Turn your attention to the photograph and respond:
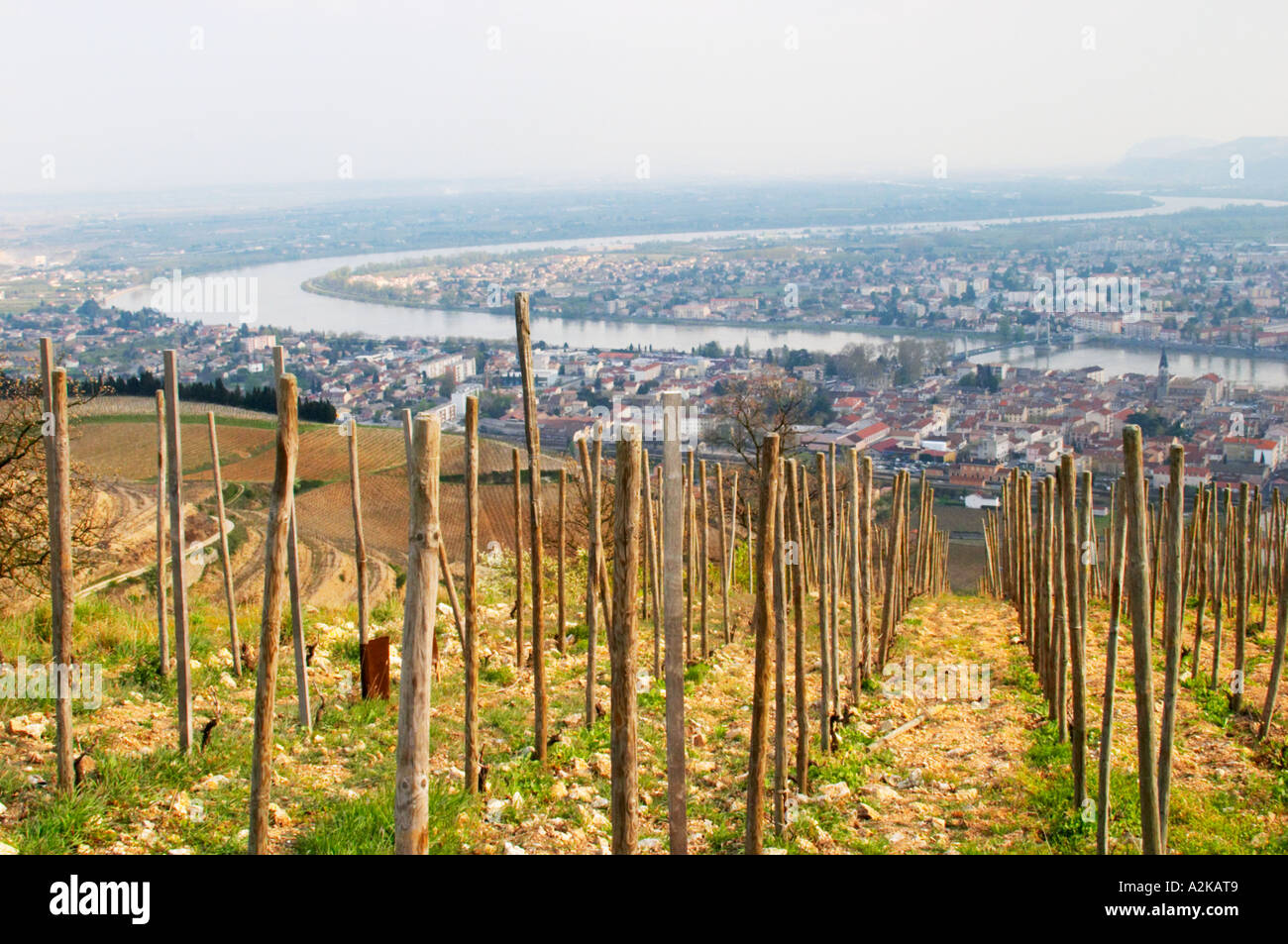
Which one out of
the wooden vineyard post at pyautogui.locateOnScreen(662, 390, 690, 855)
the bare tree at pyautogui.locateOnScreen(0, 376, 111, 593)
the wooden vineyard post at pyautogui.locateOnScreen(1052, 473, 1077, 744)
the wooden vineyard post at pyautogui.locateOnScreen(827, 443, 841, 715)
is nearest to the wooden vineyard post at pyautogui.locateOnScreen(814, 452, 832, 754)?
the wooden vineyard post at pyautogui.locateOnScreen(827, 443, 841, 715)

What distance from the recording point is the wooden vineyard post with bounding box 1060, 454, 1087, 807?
4.36 meters

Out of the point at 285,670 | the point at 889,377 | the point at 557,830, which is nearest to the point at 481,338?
the point at 889,377

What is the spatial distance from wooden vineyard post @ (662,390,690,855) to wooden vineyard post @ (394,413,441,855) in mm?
727

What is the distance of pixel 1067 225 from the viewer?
7381cm

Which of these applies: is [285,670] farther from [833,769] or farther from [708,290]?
[708,290]

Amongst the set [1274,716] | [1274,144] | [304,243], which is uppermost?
[1274,144]

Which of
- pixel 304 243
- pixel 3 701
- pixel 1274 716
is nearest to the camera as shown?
pixel 3 701

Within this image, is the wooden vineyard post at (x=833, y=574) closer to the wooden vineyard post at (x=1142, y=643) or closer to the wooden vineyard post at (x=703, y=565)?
the wooden vineyard post at (x=703, y=565)

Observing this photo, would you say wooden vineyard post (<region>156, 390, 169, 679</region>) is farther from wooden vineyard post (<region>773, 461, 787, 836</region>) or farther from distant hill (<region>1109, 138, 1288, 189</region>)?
distant hill (<region>1109, 138, 1288, 189</region>)

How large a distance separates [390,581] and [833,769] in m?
10.9

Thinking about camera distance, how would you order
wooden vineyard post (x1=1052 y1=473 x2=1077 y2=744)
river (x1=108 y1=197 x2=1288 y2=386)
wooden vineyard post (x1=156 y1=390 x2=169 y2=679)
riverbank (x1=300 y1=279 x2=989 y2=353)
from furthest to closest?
riverbank (x1=300 y1=279 x2=989 y2=353) → river (x1=108 y1=197 x2=1288 y2=386) → wooden vineyard post (x1=156 y1=390 x2=169 y2=679) → wooden vineyard post (x1=1052 y1=473 x2=1077 y2=744)

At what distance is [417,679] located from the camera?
8.48ft

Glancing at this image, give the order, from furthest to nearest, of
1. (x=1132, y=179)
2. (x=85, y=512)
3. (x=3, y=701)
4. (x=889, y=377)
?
(x=1132, y=179)
(x=889, y=377)
(x=85, y=512)
(x=3, y=701)

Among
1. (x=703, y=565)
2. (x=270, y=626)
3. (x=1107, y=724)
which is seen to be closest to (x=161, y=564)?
(x=270, y=626)
